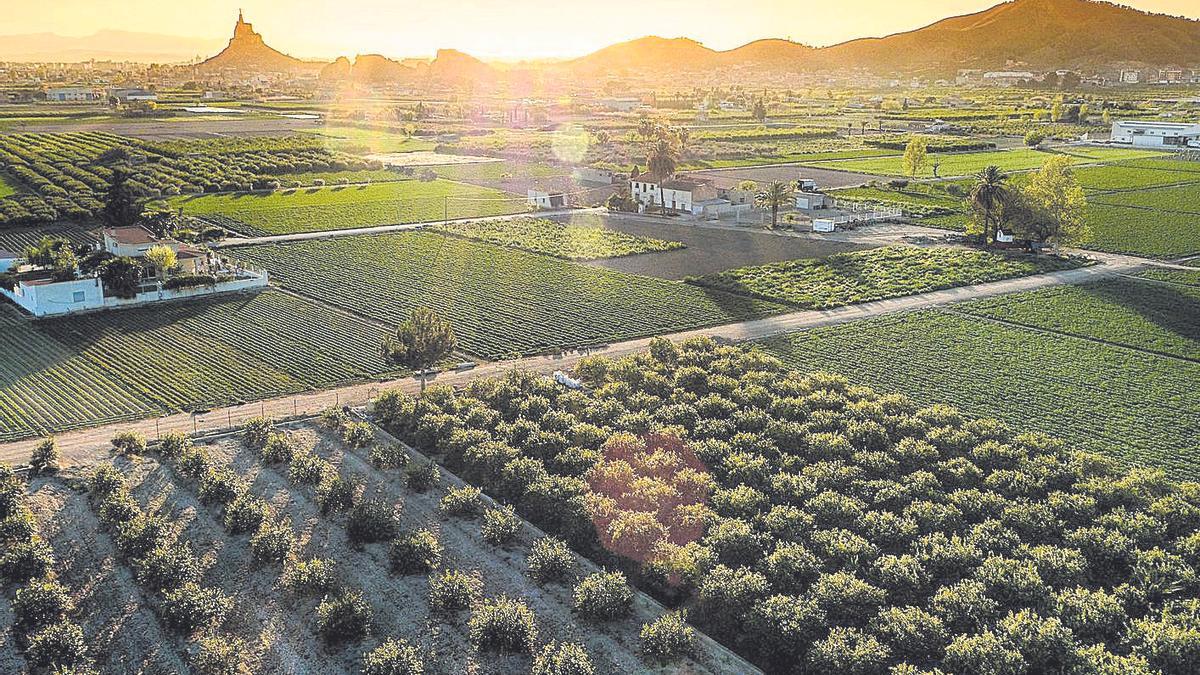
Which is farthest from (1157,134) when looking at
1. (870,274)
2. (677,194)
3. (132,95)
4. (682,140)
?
(132,95)

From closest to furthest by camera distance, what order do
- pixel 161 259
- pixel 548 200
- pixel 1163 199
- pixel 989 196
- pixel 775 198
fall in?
pixel 161 259 → pixel 989 196 → pixel 775 198 → pixel 1163 199 → pixel 548 200

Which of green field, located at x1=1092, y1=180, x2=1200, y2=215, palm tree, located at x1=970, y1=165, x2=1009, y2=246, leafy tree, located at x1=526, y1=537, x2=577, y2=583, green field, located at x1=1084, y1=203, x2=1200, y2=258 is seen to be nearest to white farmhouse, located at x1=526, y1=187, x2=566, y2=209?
palm tree, located at x1=970, y1=165, x2=1009, y2=246

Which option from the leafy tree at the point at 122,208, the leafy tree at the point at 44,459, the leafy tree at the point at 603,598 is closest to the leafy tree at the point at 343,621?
the leafy tree at the point at 603,598

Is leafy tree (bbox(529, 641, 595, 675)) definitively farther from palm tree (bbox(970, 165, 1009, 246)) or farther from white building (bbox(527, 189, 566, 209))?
white building (bbox(527, 189, 566, 209))

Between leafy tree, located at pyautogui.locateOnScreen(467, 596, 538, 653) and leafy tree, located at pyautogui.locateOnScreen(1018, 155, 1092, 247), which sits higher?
leafy tree, located at pyautogui.locateOnScreen(1018, 155, 1092, 247)

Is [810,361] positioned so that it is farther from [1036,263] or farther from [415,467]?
[1036,263]

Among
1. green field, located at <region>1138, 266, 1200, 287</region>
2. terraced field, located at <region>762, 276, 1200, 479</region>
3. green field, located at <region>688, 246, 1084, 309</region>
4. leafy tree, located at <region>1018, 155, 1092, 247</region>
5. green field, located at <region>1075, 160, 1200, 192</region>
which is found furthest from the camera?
green field, located at <region>1075, 160, 1200, 192</region>

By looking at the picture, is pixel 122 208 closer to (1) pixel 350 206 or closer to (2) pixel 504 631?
(1) pixel 350 206
